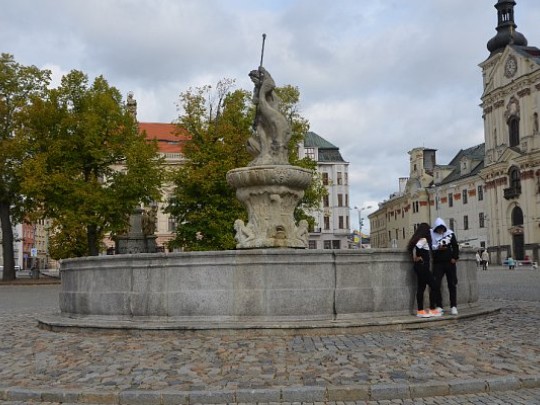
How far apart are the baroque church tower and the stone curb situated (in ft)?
190

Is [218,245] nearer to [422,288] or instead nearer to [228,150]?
[228,150]

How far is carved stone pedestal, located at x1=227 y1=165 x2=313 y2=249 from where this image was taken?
1303 cm

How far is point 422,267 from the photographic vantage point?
1075 centimetres

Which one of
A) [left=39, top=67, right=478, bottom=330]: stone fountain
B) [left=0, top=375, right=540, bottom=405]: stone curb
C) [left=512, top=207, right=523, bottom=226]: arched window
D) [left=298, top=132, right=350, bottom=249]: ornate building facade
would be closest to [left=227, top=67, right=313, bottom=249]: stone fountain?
[left=39, top=67, right=478, bottom=330]: stone fountain

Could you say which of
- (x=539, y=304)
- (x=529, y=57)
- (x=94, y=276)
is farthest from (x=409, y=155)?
(x=94, y=276)

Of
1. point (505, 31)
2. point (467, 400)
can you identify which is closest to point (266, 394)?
point (467, 400)

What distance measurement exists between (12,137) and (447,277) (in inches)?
1299

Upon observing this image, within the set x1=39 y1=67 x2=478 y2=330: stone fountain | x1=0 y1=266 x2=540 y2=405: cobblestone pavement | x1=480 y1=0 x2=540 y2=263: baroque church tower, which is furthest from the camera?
x1=480 y1=0 x2=540 y2=263: baroque church tower

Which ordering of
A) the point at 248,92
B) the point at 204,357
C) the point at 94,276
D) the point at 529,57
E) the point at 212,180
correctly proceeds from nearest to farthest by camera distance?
the point at 204,357 < the point at 94,276 < the point at 212,180 < the point at 248,92 < the point at 529,57

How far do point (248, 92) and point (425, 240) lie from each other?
30918 millimetres

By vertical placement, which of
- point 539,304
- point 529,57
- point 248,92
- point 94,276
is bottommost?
point 539,304

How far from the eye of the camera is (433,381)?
635 centimetres

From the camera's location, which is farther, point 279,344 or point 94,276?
point 94,276

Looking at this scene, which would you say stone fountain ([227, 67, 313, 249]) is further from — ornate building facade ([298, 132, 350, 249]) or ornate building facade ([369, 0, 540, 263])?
ornate building facade ([298, 132, 350, 249])
